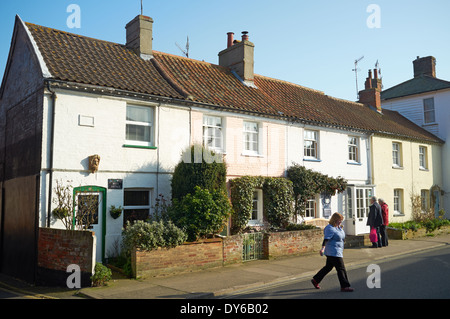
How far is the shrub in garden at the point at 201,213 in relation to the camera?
11703mm

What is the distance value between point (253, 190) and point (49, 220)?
751 centimetres

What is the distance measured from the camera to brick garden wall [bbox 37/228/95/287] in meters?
9.77

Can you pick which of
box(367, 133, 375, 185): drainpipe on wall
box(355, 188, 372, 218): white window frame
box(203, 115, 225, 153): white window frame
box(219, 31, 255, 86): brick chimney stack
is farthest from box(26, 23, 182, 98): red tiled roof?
box(367, 133, 375, 185): drainpipe on wall

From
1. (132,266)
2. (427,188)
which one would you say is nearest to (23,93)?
(132,266)

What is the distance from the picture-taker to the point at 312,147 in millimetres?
18781

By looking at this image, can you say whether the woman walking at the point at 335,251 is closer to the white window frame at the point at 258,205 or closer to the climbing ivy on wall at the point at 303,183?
the white window frame at the point at 258,205

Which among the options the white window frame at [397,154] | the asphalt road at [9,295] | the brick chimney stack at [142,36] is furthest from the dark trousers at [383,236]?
the asphalt road at [9,295]

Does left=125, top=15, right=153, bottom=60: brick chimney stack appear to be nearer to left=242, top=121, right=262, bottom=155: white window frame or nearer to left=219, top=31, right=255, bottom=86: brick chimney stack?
left=219, top=31, right=255, bottom=86: brick chimney stack

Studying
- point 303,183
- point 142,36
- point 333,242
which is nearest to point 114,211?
point 333,242

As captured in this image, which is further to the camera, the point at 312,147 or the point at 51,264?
the point at 312,147

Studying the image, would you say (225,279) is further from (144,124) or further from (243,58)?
(243,58)

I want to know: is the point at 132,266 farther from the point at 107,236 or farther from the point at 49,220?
the point at 49,220

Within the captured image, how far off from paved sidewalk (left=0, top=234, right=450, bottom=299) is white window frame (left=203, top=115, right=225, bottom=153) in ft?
15.8

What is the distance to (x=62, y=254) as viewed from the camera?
10359 mm
